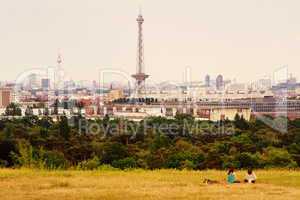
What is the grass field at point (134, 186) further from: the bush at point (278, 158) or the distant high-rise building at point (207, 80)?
the distant high-rise building at point (207, 80)

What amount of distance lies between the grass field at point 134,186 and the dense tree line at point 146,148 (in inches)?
83.9

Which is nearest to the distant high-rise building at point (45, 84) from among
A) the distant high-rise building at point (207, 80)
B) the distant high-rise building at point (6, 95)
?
the distant high-rise building at point (6, 95)

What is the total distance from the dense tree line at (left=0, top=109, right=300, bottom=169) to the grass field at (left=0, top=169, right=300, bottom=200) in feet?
6.99

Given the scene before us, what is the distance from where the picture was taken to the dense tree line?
57.3 ft

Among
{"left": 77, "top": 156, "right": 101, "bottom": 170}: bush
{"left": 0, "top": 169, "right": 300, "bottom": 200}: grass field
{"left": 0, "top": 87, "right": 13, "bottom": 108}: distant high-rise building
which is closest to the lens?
{"left": 0, "top": 169, "right": 300, "bottom": 200}: grass field

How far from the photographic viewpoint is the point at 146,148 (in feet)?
76.7

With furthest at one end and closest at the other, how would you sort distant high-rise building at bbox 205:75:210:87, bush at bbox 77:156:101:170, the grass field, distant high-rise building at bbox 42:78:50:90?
1. distant high-rise building at bbox 205:75:210:87
2. distant high-rise building at bbox 42:78:50:90
3. bush at bbox 77:156:101:170
4. the grass field

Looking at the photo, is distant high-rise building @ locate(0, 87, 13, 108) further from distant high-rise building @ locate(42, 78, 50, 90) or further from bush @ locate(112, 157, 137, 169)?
bush @ locate(112, 157, 137, 169)

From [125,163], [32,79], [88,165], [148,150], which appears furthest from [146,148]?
[32,79]

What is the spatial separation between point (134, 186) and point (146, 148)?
13993 mm

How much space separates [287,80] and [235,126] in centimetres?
4199

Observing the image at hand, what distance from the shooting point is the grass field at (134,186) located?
27.8 feet

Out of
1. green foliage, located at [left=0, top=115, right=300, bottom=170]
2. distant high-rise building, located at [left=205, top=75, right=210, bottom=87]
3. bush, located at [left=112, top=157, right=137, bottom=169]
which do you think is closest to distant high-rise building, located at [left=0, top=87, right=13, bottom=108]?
distant high-rise building, located at [left=205, top=75, right=210, bottom=87]

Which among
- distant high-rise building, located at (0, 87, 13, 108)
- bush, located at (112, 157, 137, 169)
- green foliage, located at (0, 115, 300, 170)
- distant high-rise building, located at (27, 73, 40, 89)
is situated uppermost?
distant high-rise building, located at (27, 73, 40, 89)
